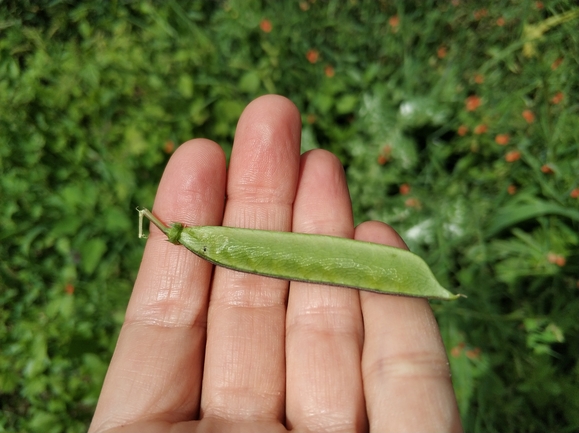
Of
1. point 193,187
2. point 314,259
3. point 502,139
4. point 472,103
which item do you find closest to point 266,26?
point 472,103

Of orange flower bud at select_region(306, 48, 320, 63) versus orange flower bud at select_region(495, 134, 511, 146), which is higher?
orange flower bud at select_region(306, 48, 320, 63)

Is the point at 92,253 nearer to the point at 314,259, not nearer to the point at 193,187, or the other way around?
the point at 193,187

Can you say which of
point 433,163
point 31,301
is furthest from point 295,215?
point 31,301

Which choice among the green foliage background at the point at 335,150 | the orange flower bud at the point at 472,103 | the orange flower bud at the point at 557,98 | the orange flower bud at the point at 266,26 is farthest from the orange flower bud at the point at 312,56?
the orange flower bud at the point at 557,98

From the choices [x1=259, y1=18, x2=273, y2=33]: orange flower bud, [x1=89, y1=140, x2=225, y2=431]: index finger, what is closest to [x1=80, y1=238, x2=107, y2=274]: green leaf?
[x1=89, y1=140, x2=225, y2=431]: index finger

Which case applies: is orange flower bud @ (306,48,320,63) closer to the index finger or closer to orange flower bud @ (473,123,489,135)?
orange flower bud @ (473,123,489,135)

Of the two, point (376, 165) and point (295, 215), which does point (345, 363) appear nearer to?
point (295, 215)

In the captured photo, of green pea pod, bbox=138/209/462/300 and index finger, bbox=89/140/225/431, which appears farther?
green pea pod, bbox=138/209/462/300
